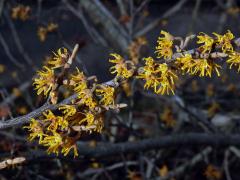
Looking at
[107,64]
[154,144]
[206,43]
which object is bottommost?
[154,144]

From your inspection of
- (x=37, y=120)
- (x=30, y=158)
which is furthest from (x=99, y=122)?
(x=30, y=158)

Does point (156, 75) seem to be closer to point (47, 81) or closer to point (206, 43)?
point (206, 43)

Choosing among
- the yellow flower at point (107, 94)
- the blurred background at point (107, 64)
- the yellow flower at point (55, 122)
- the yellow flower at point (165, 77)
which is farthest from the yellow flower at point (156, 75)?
the blurred background at point (107, 64)

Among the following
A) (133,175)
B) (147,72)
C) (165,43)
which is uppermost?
(165,43)

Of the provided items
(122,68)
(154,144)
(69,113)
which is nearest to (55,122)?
(69,113)

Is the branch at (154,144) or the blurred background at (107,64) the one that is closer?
the branch at (154,144)

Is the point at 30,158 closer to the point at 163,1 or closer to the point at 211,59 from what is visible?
the point at 211,59

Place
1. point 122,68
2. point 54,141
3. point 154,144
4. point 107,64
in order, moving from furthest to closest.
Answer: point 107,64, point 154,144, point 122,68, point 54,141

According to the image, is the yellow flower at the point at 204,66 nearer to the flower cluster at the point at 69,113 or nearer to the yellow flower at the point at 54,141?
the flower cluster at the point at 69,113
